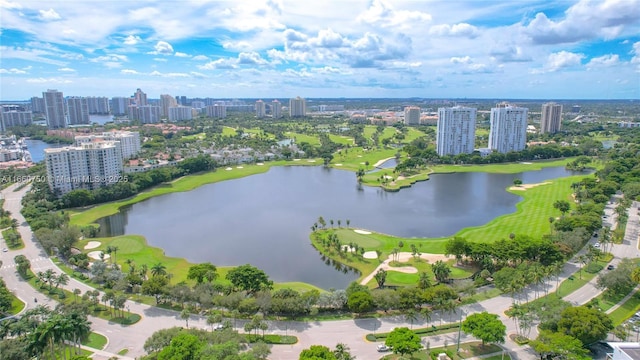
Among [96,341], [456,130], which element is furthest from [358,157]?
[96,341]

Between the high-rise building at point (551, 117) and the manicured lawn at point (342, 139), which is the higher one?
the high-rise building at point (551, 117)

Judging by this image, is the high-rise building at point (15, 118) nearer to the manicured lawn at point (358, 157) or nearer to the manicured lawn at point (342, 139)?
the manicured lawn at point (342, 139)

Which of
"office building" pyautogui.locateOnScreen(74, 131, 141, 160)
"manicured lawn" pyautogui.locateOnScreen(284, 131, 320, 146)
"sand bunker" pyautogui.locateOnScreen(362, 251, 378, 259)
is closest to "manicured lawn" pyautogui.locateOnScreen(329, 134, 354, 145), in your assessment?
"manicured lawn" pyautogui.locateOnScreen(284, 131, 320, 146)

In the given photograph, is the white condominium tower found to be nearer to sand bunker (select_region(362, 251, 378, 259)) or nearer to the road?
sand bunker (select_region(362, 251, 378, 259))

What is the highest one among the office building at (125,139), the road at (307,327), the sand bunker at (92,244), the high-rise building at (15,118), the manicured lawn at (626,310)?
the high-rise building at (15,118)

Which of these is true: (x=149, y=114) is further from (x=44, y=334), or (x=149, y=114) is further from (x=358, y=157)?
(x=44, y=334)

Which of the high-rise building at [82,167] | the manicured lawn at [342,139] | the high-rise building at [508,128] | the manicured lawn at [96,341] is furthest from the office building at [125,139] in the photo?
the high-rise building at [508,128]
